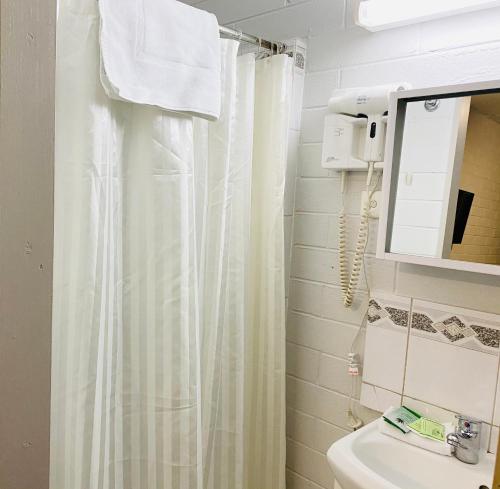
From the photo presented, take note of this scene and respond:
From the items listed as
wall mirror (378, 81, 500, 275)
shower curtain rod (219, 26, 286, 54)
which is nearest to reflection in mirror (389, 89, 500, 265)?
wall mirror (378, 81, 500, 275)

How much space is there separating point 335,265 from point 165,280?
631 mm

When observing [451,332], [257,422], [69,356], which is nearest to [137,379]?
[69,356]

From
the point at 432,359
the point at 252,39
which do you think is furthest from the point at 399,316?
the point at 252,39

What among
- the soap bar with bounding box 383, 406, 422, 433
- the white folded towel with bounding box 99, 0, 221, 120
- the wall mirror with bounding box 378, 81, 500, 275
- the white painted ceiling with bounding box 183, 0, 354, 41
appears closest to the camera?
the white folded towel with bounding box 99, 0, 221, 120

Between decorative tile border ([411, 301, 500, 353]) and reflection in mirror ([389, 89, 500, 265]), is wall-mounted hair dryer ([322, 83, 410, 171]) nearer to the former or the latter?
reflection in mirror ([389, 89, 500, 265])

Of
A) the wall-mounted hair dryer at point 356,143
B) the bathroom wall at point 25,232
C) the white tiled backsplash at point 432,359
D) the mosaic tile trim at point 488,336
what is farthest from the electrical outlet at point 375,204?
the bathroom wall at point 25,232

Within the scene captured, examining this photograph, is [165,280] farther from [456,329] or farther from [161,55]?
[456,329]

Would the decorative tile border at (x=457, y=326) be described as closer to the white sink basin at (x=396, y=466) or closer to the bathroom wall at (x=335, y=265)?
the bathroom wall at (x=335, y=265)

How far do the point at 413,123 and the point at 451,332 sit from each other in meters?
0.60

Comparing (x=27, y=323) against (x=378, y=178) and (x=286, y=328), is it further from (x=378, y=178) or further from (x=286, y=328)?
(x=286, y=328)

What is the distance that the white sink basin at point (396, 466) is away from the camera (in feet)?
3.52

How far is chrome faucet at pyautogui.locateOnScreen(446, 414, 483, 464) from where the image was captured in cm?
115

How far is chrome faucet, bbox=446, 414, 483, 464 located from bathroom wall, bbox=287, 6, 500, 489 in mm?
79

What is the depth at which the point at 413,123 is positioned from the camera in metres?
1.26
